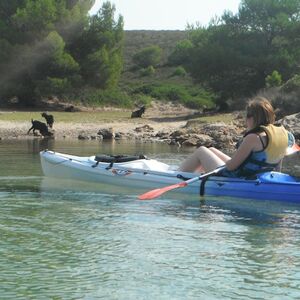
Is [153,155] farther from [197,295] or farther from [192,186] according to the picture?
[197,295]

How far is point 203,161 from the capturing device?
9.59 metres

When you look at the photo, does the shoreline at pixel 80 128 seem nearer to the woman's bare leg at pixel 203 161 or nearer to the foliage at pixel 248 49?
the foliage at pixel 248 49

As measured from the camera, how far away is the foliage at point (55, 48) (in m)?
31.6

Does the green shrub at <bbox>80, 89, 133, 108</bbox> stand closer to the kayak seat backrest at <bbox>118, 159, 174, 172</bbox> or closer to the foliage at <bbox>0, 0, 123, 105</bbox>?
the foliage at <bbox>0, 0, 123, 105</bbox>

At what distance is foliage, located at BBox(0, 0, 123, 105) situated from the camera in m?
31.6

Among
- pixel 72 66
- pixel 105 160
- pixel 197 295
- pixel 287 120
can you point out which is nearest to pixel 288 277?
pixel 197 295

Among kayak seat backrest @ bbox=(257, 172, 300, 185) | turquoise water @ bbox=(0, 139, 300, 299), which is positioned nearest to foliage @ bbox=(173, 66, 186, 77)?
turquoise water @ bbox=(0, 139, 300, 299)

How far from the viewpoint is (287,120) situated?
69.9 feet

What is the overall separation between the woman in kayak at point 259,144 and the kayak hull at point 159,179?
13cm

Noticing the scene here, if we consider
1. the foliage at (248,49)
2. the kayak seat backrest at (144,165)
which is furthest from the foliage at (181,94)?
the kayak seat backrest at (144,165)

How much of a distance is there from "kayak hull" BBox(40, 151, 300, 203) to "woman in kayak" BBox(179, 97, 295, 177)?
0.43ft

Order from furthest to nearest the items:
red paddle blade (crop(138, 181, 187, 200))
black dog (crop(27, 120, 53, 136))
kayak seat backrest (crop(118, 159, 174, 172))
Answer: black dog (crop(27, 120, 53, 136)) → kayak seat backrest (crop(118, 159, 174, 172)) → red paddle blade (crop(138, 181, 187, 200))

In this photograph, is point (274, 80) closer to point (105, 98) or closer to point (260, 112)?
point (105, 98)

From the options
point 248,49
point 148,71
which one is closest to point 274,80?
point 248,49
